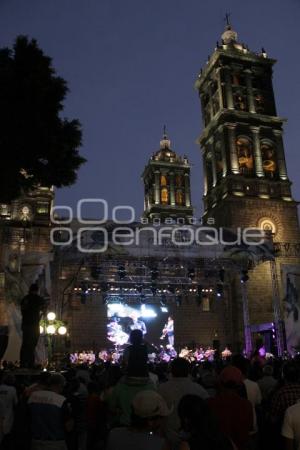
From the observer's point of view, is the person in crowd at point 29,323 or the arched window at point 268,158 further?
the arched window at point 268,158

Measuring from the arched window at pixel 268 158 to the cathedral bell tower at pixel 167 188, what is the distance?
1306 centimetres

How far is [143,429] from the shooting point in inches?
110

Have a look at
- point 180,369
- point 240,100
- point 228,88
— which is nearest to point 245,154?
point 240,100

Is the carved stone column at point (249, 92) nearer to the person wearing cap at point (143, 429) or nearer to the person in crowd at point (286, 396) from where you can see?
the person in crowd at point (286, 396)

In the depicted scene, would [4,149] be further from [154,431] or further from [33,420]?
[154,431]

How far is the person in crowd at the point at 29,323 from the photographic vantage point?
9.58 metres

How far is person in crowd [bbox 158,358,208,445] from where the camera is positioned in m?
3.93

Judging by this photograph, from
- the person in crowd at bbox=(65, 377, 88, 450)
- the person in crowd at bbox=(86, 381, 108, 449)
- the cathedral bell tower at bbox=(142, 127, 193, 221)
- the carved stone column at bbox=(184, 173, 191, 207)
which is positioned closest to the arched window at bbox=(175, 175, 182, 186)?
the cathedral bell tower at bbox=(142, 127, 193, 221)

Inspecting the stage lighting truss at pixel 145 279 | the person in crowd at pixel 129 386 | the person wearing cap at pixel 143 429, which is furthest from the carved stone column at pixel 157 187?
the person wearing cap at pixel 143 429

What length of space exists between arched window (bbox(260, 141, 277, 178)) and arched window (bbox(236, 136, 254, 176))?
1227 millimetres

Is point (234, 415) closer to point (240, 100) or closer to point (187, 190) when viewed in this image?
point (240, 100)

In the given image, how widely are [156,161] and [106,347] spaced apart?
26.4 metres

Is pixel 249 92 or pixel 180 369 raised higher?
pixel 249 92

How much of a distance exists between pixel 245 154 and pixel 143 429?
3620cm
